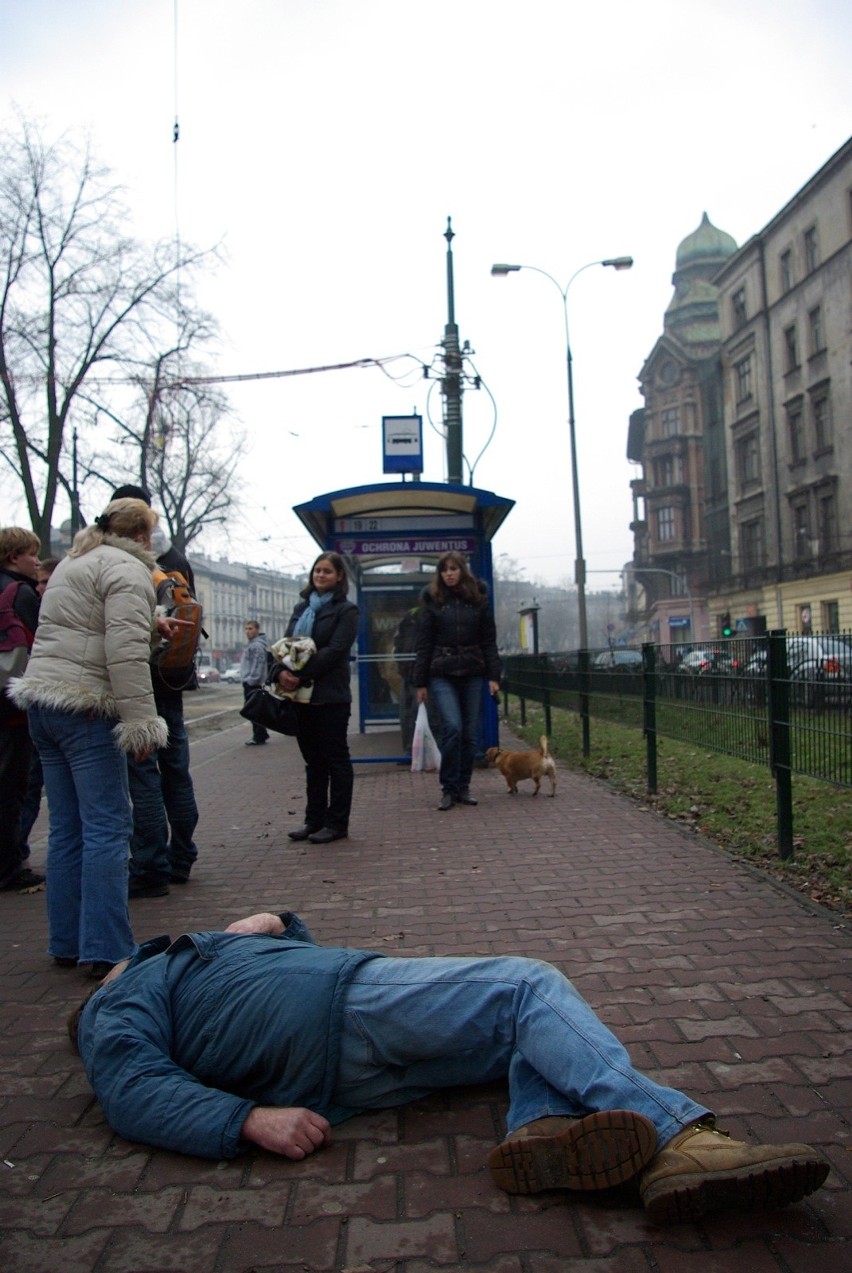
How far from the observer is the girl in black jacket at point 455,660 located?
25.7 feet

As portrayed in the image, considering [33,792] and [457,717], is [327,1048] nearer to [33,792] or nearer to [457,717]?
[33,792]

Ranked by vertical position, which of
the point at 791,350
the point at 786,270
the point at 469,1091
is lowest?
the point at 469,1091

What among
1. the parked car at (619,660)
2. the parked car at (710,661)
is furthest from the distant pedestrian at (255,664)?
the parked car at (710,661)

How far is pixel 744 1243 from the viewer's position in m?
2.03

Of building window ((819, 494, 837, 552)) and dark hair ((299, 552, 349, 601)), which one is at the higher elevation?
building window ((819, 494, 837, 552))

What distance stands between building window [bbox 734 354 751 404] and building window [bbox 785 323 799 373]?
435 centimetres

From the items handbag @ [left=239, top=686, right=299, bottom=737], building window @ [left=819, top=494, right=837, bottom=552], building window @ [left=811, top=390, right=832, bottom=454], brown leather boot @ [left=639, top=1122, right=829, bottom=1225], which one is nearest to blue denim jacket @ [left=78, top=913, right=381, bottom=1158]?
brown leather boot @ [left=639, top=1122, right=829, bottom=1225]

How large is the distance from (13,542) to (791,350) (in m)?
48.3

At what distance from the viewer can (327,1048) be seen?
8.13 feet

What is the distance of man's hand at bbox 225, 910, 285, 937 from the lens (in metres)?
2.87

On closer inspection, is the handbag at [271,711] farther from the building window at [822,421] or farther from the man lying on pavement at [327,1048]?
the building window at [822,421]

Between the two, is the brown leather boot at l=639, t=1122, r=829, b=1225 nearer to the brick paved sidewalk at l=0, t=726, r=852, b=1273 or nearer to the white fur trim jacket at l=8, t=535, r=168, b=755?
the brick paved sidewalk at l=0, t=726, r=852, b=1273

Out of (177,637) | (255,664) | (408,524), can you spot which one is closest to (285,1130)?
(177,637)

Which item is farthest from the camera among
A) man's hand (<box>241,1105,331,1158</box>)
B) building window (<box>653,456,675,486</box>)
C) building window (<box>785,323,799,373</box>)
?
building window (<box>653,456,675,486</box>)
